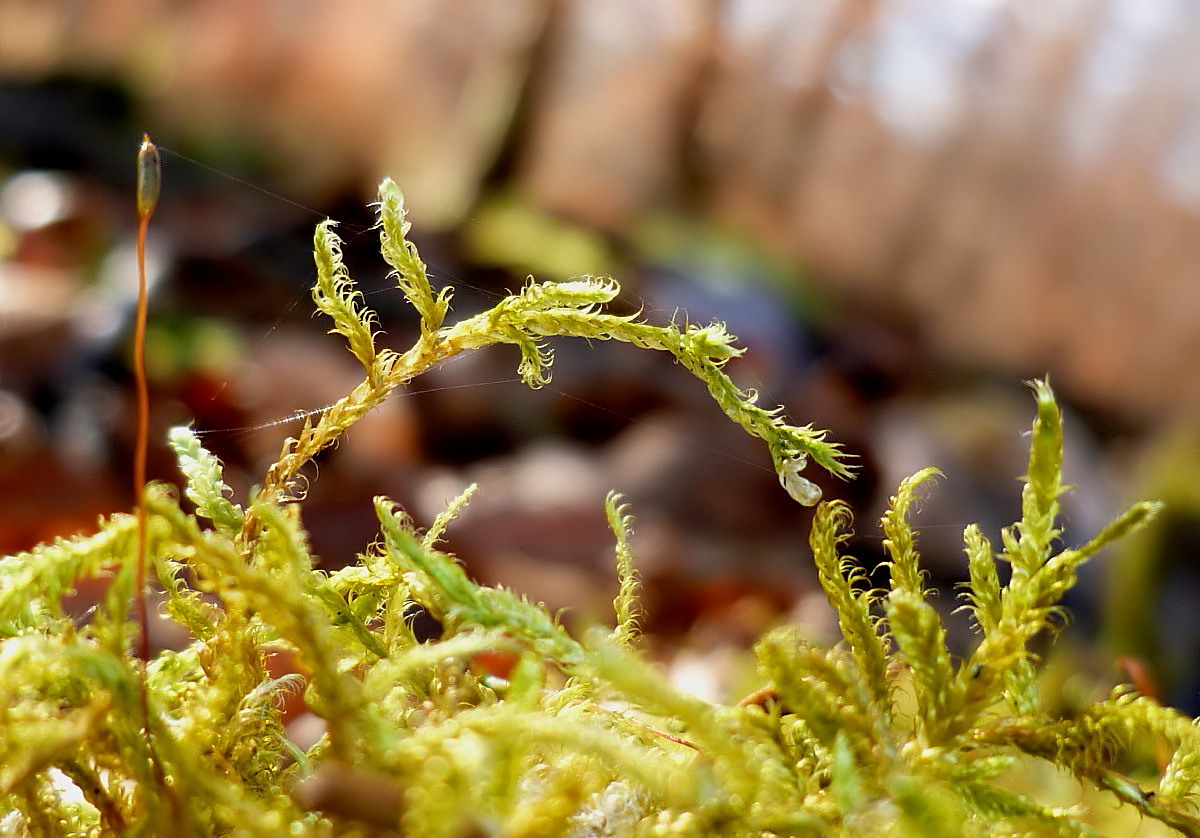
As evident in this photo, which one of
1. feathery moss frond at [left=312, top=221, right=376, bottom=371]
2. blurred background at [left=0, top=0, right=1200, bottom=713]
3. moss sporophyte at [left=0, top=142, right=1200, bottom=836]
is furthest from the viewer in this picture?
blurred background at [left=0, top=0, right=1200, bottom=713]

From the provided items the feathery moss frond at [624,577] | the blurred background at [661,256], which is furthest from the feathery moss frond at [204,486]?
the blurred background at [661,256]

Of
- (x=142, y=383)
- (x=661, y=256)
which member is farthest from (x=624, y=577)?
(x=661, y=256)

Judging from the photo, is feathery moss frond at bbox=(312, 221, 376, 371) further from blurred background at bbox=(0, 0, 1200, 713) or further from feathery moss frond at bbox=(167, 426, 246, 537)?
blurred background at bbox=(0, 0, 1200, 713)

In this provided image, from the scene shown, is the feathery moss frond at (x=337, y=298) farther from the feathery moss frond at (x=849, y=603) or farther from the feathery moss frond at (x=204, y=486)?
the feathery moss frond at (x=849, y=603)

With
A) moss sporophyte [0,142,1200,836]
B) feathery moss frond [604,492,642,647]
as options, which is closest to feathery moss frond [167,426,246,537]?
moss sporophyte [0,142,1200,836]

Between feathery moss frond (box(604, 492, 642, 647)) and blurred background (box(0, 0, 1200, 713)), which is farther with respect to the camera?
blurred background (box(0, 0, 1200, 713))

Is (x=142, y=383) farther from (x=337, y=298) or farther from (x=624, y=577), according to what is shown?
(x=624, y=577)

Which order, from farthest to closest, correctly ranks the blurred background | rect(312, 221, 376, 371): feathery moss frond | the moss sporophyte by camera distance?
the blurred background → rect(312, 221, 376, 371): feathery moss frond → the moss sporophyte
